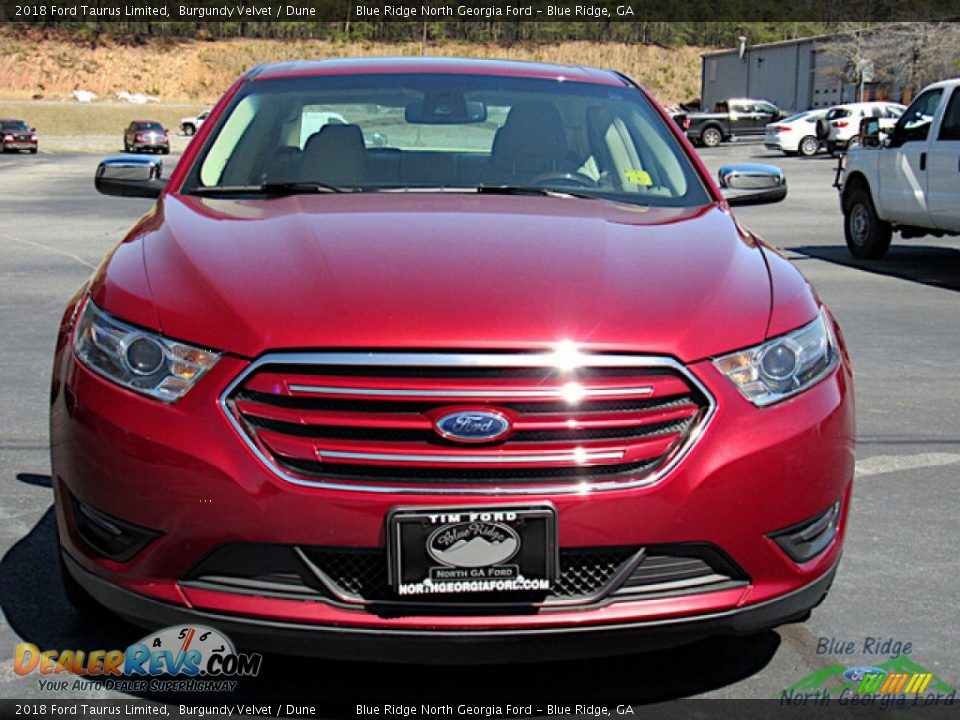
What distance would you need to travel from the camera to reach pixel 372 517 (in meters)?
2.64

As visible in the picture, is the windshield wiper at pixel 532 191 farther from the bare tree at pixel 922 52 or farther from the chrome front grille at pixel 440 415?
the bare tree at pixel 922 52

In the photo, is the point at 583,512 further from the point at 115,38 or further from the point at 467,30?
the point at 467,30

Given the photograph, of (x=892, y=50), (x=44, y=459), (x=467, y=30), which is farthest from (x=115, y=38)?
(x=44, y=459)

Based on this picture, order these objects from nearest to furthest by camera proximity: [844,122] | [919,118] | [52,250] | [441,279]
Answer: [441,279], [919,118], [52,250], [844,122]

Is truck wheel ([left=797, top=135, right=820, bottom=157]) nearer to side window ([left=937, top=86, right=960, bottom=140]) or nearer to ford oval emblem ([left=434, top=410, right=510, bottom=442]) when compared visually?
side window ([left=937, top=86, right=960, bottom=140])

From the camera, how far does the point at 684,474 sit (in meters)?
2.73

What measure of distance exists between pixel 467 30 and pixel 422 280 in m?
146

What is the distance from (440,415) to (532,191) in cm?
157

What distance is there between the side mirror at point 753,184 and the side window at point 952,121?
8.05m

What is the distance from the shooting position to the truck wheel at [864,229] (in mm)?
13531

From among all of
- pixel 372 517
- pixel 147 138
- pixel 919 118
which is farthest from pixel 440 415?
pixel 147 138

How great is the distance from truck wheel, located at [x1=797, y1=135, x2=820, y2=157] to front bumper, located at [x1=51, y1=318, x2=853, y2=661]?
3976cm

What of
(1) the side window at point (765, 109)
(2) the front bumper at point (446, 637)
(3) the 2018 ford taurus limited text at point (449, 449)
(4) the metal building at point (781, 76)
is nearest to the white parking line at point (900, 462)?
(3) the 2018 ford taurus limited text at point (449, 449)

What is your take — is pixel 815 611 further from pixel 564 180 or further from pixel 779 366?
A: pixel 564 180
